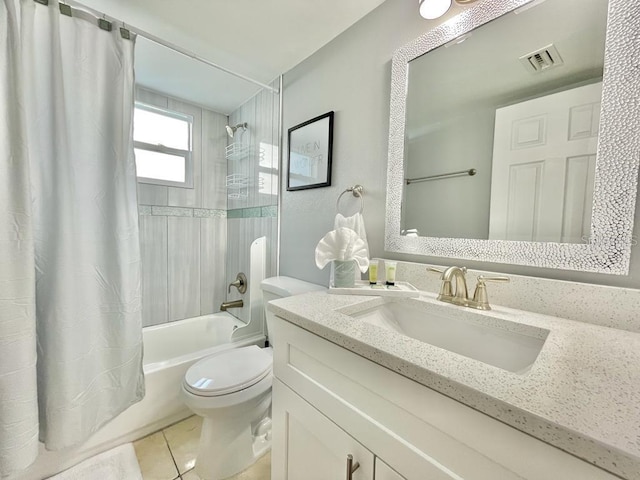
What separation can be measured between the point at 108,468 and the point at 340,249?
1.46 m

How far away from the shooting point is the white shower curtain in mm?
869

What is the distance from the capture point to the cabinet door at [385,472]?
0.50 meters

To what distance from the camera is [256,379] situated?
3.76 feet

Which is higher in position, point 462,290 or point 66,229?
point 66,229

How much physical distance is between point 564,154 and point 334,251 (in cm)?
77

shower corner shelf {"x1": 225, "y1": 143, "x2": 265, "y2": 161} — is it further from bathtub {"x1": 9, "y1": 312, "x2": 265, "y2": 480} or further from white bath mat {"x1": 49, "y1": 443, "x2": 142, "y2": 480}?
white bath mat {"x1": 49, "y1": 443, "x2": 142, "y2": 480}

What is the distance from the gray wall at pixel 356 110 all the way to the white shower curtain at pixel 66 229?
35.6 inches

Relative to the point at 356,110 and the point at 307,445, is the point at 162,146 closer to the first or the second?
the point at 356,110

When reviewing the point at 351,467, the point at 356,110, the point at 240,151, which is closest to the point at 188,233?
the point at 240,151

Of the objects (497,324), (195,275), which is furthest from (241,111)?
(497,324)

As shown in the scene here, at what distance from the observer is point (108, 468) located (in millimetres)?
1133

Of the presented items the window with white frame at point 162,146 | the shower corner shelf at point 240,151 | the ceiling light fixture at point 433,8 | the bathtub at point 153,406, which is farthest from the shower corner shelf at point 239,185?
the ceiling light fixture at point 433,8

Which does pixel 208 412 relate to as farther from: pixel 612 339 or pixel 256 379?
pixel 612 339

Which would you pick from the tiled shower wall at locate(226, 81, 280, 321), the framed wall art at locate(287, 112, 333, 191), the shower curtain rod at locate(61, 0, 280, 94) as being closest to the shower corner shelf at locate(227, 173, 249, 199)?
the tiled shower wall at locate(226, 81, 280, 321)
